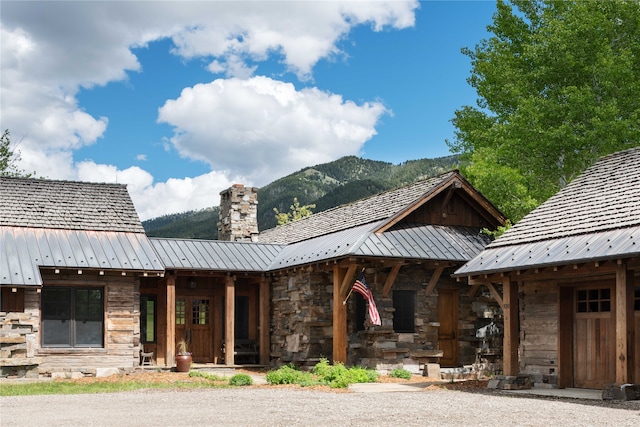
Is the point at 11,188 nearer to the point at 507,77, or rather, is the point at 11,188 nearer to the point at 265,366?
the point at 265,366

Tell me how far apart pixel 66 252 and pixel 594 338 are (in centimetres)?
1425

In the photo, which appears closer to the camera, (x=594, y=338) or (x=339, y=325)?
(x=594, y=338)

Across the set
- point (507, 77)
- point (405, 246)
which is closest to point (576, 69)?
point (507, 77)

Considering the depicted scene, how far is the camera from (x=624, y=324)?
16.0 metres

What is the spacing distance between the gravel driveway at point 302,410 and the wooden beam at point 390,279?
6.17m

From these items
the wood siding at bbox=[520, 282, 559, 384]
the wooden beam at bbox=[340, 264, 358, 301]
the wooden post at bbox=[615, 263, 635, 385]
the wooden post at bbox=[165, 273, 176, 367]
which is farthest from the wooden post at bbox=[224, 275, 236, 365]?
the wooden post at bbox=[615, 263, 635, 385]

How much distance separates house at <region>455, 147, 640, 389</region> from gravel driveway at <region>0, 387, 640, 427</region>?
8.13 ft

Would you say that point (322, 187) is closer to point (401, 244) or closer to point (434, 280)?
point (434, 280)

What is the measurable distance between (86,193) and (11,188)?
225cm

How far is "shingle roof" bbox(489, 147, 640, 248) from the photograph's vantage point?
17.7m

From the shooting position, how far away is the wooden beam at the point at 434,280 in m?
24.2

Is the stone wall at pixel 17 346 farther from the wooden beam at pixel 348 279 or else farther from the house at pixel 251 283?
the wooden beam at pixel 348 279

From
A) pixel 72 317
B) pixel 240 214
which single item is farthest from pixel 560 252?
pixel 240 214

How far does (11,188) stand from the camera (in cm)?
2642
